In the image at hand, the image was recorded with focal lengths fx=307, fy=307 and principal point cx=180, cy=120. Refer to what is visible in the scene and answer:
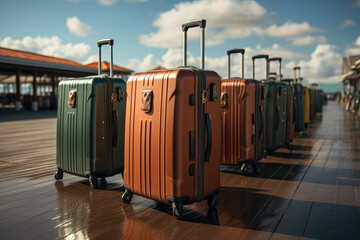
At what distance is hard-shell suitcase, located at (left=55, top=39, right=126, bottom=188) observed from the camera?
10.9 ft

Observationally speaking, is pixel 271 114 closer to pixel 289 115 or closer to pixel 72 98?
pixel 289 115

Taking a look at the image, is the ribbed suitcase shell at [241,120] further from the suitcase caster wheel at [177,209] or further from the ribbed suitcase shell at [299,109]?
the ribbed suitcase shell at [299,109]

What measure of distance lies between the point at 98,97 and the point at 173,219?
1.56m

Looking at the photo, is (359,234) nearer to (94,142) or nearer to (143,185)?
(143,185)

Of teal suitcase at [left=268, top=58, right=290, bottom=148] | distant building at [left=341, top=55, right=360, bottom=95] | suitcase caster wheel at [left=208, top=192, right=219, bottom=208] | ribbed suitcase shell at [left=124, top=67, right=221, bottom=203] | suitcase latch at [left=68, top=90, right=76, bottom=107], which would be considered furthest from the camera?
distant building at [left=341, top=55, right=360, bottom=95]

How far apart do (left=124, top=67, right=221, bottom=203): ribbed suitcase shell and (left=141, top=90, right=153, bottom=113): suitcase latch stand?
3cm

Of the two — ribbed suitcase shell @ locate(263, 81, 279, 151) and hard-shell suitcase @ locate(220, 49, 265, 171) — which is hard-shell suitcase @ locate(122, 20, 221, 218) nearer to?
hard-shell suitcase @ locate(220, 49, 265, 171)

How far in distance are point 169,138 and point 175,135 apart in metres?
0.06

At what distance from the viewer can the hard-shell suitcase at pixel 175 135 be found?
95.6 inches

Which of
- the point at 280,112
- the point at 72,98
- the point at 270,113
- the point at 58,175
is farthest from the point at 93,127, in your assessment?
the point at 280,112

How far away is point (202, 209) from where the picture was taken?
2.74 meters

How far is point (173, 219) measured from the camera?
251cm

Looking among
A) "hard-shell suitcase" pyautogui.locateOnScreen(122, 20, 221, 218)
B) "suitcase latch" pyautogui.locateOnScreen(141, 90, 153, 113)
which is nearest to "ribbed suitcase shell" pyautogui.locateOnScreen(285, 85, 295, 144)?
"hard-shell suitcase" pyautogui.locateOnScreen(122, 20, 221, 218)

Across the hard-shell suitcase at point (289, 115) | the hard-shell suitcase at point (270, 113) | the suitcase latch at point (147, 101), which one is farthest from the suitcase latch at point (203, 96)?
the hard-shell suitcase at point (289, 115)
